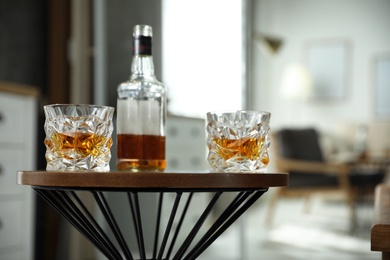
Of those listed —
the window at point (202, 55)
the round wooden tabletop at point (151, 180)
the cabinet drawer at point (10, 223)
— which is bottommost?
the cabinet drawer at point (10, 223)

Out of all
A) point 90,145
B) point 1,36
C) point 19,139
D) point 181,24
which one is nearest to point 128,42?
point 181,24

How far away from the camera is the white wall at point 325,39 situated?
786 cm

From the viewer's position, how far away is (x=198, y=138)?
3.84 meters

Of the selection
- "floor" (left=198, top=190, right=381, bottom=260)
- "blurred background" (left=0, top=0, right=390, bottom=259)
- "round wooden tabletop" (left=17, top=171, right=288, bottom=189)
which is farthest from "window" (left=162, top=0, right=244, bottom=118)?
"round wooden tabletop" (left=17, top=171, right=288, bottom=189)

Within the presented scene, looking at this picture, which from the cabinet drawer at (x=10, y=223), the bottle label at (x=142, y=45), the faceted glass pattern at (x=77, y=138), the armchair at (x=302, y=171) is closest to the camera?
the faceted glass pattern at (x=77, y=138)

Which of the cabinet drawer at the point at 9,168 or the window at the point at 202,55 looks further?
the window at the point at 202,55

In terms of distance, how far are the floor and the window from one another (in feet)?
2.61

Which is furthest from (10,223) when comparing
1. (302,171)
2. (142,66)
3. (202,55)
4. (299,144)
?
(299,144)

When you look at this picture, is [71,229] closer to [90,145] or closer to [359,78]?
[90,145]

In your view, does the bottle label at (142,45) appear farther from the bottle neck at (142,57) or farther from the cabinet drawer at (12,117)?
the cabinet drawer at (12,117)

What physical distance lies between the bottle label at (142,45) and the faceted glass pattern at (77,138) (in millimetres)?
183

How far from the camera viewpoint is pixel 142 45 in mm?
1458

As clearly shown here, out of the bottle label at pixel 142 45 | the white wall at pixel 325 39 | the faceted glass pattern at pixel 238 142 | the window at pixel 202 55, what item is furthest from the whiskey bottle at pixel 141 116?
the white wall at pixel 325 39

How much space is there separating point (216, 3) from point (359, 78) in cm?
440
